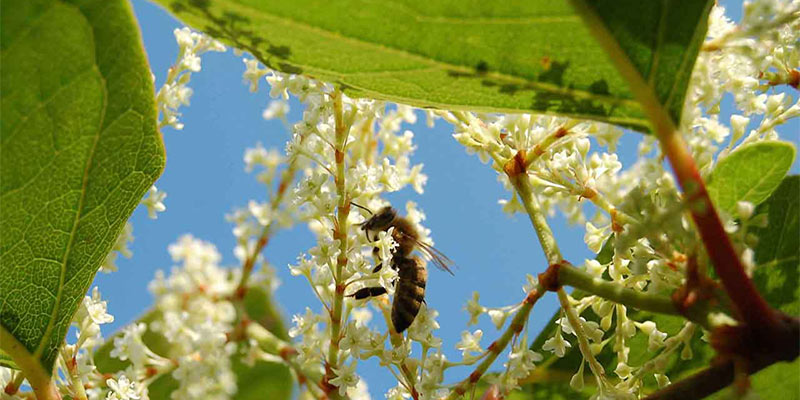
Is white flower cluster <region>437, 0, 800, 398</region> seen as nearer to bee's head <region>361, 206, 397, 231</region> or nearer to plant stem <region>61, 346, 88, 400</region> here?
bee's head <region>361, 206, 397, 231</region>

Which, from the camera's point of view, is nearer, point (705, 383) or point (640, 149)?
point (705, 383)

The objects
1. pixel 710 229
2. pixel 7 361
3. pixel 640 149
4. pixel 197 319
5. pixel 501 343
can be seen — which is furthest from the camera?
pixel 197 319

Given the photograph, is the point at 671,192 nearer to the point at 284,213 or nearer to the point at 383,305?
the point at 383,305

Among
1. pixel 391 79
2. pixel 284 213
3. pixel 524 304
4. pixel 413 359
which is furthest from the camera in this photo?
pixel 284 213

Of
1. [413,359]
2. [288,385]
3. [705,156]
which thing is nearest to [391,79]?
[705,156]

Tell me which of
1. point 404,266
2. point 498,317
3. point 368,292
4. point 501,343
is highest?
point 404,266

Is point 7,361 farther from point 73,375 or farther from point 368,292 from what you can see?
point 368,292

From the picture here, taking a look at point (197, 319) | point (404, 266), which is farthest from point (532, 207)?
point (197, 319)

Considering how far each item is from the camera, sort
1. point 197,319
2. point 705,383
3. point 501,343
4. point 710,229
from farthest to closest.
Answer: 1. point 197,319
2. point 501,343
3. point 705,383
4. point 710,229

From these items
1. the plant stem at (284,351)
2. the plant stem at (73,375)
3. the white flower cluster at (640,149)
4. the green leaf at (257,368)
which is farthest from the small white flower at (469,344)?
the green leaf at (257,368)
